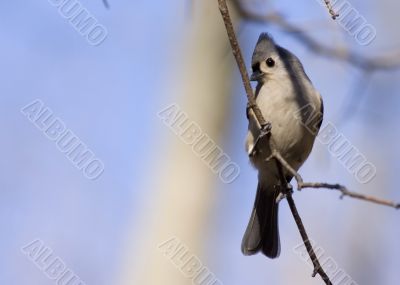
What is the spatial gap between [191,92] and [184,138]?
48 centimetres

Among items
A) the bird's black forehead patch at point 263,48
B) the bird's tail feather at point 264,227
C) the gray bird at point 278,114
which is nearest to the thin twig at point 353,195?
the gray bird at point 278,114

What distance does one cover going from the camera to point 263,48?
138 inches

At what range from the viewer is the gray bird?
346 cm

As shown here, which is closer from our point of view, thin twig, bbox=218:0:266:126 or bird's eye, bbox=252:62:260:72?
thin twig, bbox=218:0:266:126

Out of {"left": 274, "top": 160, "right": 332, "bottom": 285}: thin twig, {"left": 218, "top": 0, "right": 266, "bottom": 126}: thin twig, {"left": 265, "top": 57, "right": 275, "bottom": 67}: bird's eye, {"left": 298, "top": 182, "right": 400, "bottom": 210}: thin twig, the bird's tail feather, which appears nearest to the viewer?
{"left": 298, "top": 182, "right": 400, "bottom": 210}: thin twig

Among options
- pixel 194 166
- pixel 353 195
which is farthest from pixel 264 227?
pixel 353 195

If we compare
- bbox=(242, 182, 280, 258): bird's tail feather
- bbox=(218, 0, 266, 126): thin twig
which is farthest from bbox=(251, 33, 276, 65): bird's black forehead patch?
bbox=(218, 0, 266, 126): thin twig

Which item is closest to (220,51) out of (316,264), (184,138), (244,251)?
(184,138)

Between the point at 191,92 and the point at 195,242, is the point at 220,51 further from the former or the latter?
the point at 195,242

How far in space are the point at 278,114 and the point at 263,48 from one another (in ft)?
1.23

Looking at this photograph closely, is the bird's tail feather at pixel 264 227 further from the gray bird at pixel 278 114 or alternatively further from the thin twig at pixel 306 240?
the thin twig at pixel 306 240

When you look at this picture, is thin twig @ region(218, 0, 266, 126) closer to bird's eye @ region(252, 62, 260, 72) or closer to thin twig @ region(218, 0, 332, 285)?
thin twig @ region(218, 0, 332, 285)

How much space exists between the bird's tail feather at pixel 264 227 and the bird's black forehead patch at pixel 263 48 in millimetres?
858

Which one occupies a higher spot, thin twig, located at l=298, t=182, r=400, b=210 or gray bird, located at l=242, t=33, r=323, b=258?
gray bird, located at l=242, t=33, r=323, b=258
